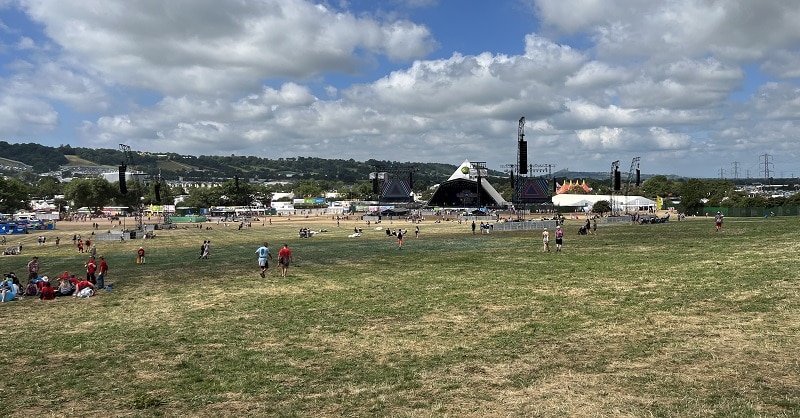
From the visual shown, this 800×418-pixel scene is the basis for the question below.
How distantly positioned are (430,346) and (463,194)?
172m

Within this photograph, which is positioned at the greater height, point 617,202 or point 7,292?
point 617,202

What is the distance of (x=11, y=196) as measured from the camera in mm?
137875

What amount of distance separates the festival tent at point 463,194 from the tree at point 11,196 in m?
120

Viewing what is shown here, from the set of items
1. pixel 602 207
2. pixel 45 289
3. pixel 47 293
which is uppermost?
pixel 602 207

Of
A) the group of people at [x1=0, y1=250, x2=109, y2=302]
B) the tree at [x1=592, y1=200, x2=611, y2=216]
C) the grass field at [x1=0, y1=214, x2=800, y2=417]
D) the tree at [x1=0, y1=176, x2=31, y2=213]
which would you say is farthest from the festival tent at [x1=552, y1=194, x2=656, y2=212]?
the tree at [x1=0, y1=176, x2=31, y2=213]

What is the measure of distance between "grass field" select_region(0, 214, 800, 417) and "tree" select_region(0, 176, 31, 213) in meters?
145

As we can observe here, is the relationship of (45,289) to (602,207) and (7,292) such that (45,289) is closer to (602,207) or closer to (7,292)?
(7,292)

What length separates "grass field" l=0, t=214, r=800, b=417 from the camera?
338 inches

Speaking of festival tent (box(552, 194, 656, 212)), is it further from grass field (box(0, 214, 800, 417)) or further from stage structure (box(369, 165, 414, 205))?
grass field (box(0, 214, 800, 417))

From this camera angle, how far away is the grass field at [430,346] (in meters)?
8.59

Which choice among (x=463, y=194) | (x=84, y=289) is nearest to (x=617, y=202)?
(x=463, y=194)

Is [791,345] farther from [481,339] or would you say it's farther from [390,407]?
[390,407]

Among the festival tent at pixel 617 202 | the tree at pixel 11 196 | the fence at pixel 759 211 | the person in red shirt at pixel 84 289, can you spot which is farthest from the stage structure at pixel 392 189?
the person in red shirt at pixel 84 289

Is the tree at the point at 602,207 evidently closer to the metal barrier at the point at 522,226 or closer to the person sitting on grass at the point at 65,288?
the metal barrier at the point at 522,226
